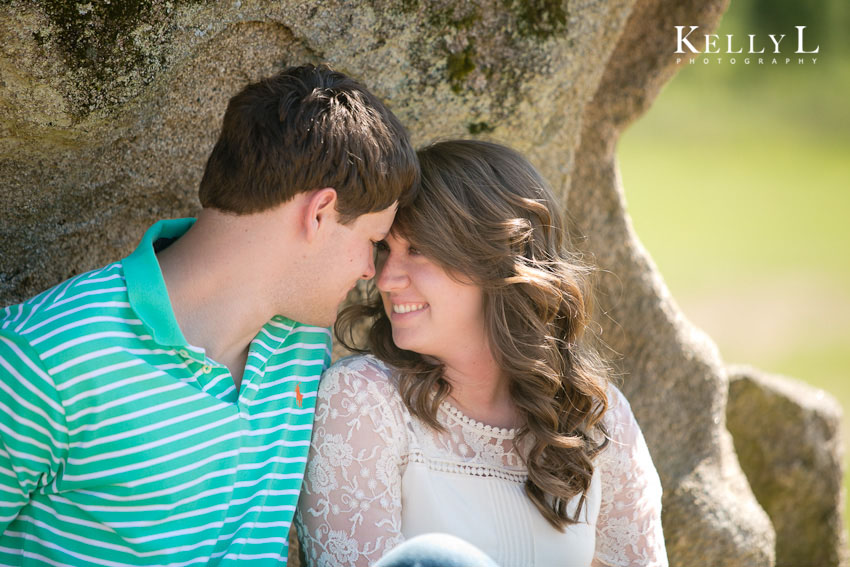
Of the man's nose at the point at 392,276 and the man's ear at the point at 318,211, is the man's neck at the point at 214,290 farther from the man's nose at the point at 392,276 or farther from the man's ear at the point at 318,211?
the man's nose at the point at 392,276

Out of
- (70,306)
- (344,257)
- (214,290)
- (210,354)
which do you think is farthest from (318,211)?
(70,306)

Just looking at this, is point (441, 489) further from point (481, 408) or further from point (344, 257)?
point (344, 257)

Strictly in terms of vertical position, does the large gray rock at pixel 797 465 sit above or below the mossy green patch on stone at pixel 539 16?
below

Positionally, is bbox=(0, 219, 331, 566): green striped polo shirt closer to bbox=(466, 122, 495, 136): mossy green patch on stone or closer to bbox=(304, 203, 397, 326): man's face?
bbox=(304, 203, 397, 326): man's face

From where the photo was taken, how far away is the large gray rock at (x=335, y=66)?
234 centimetres

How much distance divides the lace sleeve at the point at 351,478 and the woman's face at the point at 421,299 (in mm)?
182

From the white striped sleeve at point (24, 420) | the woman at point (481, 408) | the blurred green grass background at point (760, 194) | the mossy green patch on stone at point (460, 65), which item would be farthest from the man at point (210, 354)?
the blurred green grass background at point (760, 194)

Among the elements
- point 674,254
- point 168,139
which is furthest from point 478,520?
point 674,254

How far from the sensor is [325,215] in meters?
2.27

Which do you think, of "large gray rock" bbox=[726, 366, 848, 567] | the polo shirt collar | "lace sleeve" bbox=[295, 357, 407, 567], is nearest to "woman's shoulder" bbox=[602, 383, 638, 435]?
"lace sleeve" bbox=[295, 357, 407, 567]

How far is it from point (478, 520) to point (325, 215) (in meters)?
0.92

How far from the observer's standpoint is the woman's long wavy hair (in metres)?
2.45

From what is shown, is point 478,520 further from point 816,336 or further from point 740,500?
point 816,336

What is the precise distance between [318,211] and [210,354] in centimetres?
44
